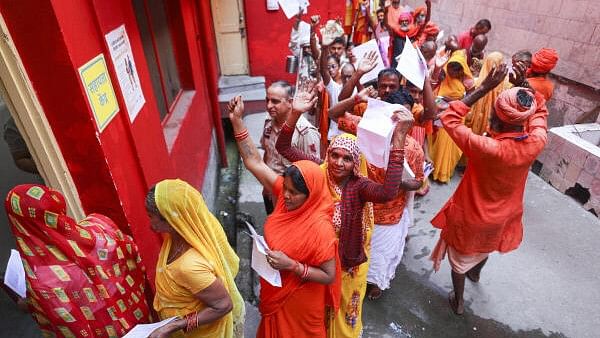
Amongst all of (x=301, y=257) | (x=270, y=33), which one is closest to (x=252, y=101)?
(x=270, y=33)

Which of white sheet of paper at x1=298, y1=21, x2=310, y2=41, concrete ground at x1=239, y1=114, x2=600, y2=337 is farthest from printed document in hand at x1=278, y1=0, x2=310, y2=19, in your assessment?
concrete ground at x1=239, y1=114, x2=600, y2=337

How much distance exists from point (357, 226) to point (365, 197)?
226mm

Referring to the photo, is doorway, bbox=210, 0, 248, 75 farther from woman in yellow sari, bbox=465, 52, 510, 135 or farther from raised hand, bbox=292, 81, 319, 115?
raised hand, bbox=292, 81, 319, 115

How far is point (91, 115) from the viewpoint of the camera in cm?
180

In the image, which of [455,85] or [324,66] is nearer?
[324,66]

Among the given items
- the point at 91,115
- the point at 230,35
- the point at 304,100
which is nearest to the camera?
the point at 91,115

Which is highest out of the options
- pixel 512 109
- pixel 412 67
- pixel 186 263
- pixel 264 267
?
pixel 412 67

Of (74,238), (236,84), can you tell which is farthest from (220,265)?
(236,84)

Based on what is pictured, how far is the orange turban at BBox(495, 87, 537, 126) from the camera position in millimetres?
2395

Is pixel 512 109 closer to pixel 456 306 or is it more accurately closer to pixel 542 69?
pixel 456 306

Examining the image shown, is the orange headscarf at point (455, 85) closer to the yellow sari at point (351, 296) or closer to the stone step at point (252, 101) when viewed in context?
the yellow sari at point (351, 296)

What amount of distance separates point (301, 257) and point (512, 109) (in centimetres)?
171

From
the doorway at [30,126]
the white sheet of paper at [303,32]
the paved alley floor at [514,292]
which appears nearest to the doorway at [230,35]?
the white sheet of paper at [303,32]

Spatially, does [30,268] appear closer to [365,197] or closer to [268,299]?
[268,299]
